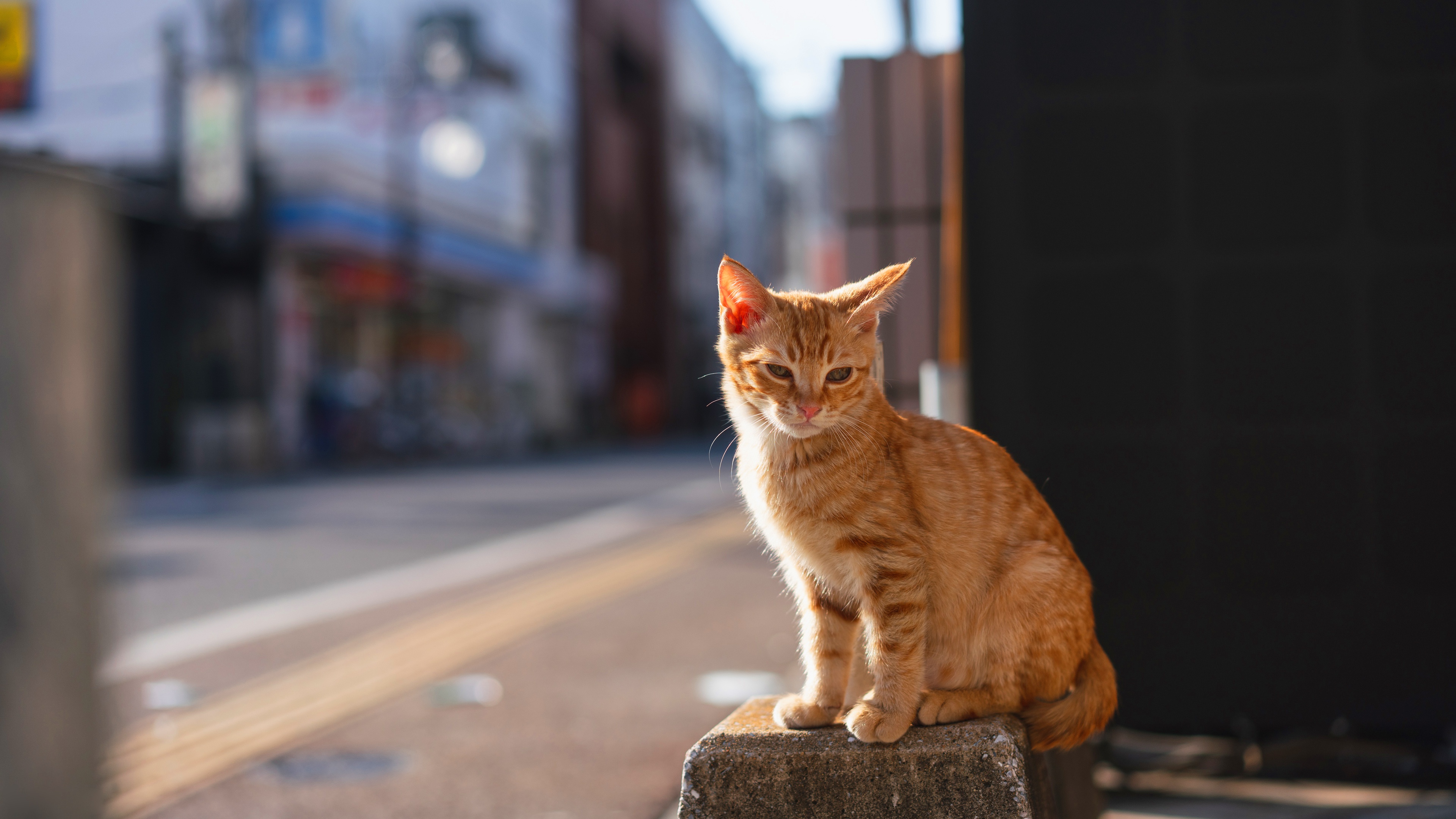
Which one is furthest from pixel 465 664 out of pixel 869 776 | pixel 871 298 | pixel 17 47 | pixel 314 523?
pixel 314 523

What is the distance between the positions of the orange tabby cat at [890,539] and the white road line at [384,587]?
3.62 metres

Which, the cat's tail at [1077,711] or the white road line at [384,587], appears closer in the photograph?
the cat's tail at [1077,711]

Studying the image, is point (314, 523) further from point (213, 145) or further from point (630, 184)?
point (630, 184)

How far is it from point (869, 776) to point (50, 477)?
1212 millimetres

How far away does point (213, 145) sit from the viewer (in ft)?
65.9

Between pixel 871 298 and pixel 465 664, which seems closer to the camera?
pixel 871 298

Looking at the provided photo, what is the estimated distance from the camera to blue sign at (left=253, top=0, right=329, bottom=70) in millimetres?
21469

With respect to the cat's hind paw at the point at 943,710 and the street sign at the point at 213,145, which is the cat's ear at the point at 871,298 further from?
the street sign at the point at 213,145

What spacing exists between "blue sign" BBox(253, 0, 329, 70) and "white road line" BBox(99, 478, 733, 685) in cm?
1369

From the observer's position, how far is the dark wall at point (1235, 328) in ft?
9.45

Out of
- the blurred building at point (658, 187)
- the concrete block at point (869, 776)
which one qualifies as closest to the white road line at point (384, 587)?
the concrete block at point (869, 776)

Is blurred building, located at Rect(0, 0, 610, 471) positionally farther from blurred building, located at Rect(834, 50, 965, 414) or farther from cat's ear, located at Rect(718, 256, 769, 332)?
cat's ear, located at Rect(718, 256, 769, 332)

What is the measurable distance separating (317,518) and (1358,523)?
38.1ft

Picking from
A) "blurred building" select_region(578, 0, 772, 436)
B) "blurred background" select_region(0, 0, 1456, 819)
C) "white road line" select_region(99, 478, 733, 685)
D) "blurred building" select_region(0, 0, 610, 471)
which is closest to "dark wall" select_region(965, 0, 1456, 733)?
"blurred background" select_region(0, 0, 1456, 819)
